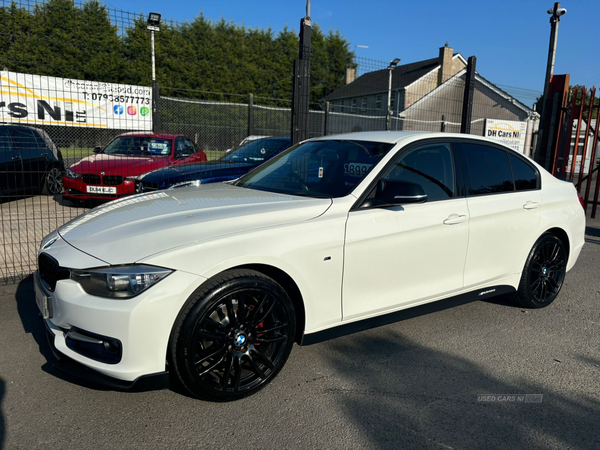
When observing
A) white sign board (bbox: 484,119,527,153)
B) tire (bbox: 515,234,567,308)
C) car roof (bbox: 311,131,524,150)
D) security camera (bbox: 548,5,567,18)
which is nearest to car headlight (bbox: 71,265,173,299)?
car roof (bbox: 311,131,524,150)

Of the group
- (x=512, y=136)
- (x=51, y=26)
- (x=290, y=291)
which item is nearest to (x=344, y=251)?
(x=290, y=291)

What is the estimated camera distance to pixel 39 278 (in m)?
2.98

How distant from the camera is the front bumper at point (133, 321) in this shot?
7.84 feet

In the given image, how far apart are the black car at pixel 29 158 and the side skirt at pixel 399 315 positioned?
18.9 ft

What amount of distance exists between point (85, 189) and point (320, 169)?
6267mm

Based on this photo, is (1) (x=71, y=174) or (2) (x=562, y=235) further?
(1) (x=71, y=174)

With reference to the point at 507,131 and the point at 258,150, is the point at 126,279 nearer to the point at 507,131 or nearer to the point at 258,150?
the point at 258,150

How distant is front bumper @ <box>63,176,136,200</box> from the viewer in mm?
8258

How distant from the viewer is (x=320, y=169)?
3.72m

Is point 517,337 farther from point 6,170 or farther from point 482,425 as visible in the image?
point 6,170

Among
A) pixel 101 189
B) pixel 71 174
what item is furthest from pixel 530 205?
pixel 71 174

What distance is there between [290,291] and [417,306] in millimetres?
1130

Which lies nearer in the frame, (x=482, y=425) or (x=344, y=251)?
(x=482, y=425)

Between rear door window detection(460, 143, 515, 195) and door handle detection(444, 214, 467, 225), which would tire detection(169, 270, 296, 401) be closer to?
door handle detection(444, 214, 467, 225)
